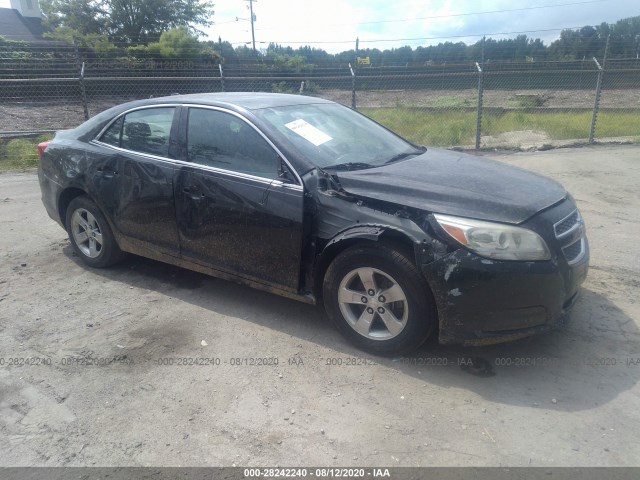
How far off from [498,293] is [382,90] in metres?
14.5

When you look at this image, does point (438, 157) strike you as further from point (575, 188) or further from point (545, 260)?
point (575, 188)

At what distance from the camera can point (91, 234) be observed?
17.0ft

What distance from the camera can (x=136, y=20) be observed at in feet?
111

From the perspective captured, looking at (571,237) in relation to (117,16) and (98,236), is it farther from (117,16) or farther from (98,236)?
(117,16)

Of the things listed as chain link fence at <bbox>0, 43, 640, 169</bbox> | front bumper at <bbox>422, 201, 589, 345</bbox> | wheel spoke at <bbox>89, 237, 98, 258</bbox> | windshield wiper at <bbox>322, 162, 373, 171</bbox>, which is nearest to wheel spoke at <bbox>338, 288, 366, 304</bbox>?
front bumper at <bbox>422, 201, 589, 345</bbox>

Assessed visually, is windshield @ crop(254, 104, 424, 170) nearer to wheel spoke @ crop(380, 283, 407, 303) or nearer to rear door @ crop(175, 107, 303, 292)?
rear door @ crop(175, 107, 303, 292)

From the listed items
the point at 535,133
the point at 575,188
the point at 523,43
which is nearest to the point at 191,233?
the point at 575,188

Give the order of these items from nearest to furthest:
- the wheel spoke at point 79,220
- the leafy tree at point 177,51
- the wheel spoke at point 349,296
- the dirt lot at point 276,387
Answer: the dirt lot at point 276,387
the wheel spoke at point 349,296
the wheel spoke at point 79,220
the leafy tree at point 177,51

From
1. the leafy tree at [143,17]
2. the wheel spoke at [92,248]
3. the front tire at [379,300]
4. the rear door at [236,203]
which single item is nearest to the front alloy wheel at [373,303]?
the front tire at [379,300]

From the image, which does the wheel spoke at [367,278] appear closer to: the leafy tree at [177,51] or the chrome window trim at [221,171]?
the chrome window trim at [221,171]

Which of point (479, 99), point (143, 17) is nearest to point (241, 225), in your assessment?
point (479, 99)

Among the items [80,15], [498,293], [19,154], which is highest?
[80,15]

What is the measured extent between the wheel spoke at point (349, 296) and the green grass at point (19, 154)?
32.7 feet

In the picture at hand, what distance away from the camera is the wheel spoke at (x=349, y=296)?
3.58 meters
